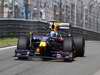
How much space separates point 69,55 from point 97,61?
126 centimetres

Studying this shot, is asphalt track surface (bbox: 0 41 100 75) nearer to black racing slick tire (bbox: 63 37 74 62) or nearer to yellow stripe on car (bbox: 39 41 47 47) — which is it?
black racing slick tire (bbox: 63 37 74 62)

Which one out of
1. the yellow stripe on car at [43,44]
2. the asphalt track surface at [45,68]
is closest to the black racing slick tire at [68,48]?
the asphalt track surface at [45,68]

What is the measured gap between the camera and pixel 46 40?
16.4 metres

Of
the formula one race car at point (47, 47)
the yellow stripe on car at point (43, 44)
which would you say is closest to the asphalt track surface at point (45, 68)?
the formula one race car at point (47, 47)

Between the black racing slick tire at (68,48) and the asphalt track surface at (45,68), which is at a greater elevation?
the black racing slick tire at (68,48)

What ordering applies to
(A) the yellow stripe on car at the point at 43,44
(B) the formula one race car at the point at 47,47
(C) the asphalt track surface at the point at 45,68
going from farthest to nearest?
1. (B) the formula one race car at the point at 47,47
2. (A) the yellow stripe on car at the point at 43,44
3. (C) the asphalt track surface at the point at 45,68

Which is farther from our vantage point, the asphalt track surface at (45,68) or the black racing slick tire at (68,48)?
the black racing slick tire at (68,48)

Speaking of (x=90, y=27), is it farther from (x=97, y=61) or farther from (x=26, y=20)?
(x=97, y=61)

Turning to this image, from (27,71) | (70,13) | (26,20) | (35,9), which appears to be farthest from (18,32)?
(27,71)

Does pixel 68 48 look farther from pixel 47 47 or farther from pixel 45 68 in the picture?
pixel 45 68

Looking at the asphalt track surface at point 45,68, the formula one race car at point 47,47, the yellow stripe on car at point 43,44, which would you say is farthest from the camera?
the formula one race car at point 47,47

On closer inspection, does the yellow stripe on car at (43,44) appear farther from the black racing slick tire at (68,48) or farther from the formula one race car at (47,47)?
the black racing slick tire at (68,48)

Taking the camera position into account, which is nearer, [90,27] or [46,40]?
[46,40]

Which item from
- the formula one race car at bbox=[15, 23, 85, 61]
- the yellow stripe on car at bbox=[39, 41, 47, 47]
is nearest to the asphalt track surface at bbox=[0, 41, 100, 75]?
the formula one race car at bbox=[15, 23, 85, 61]
